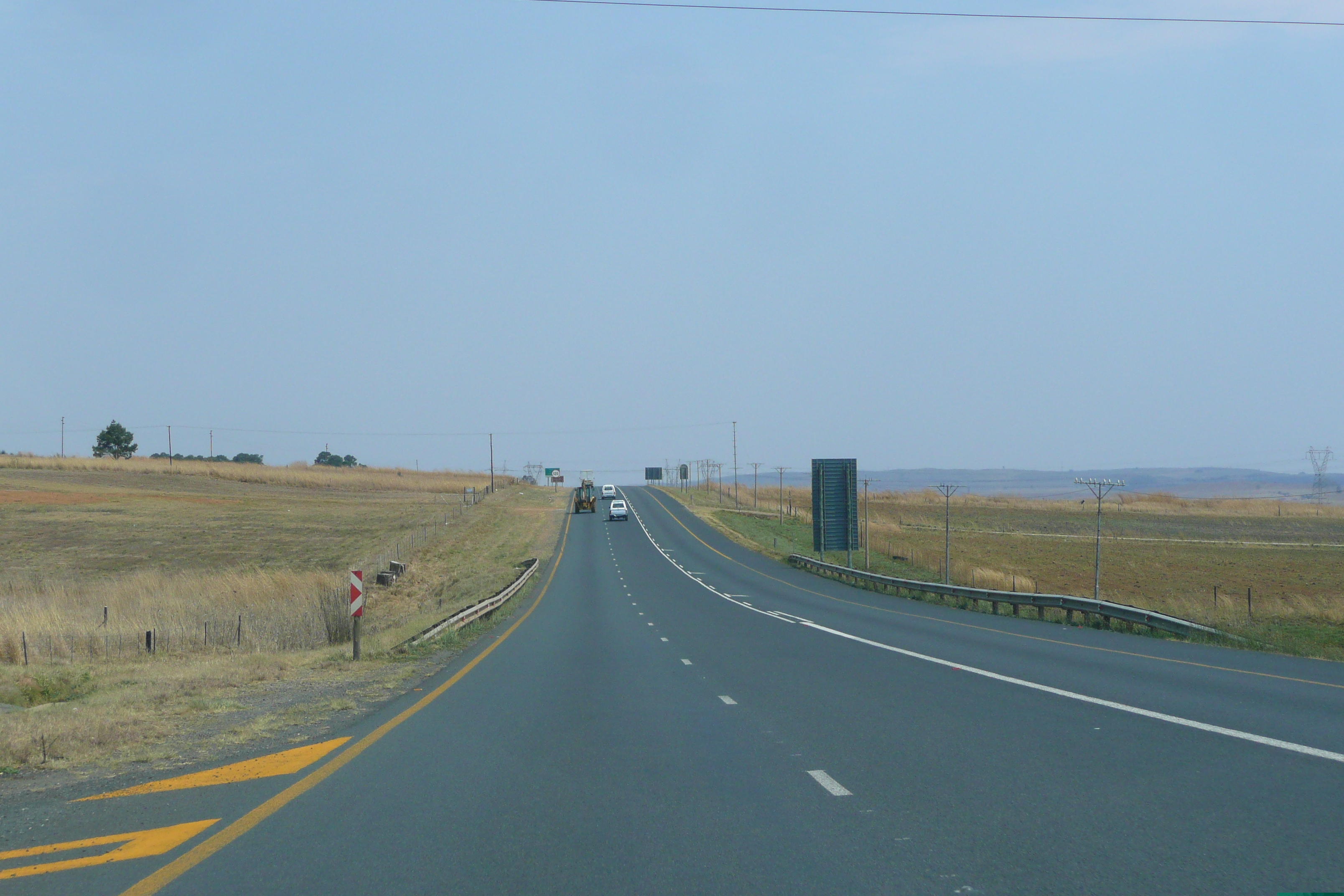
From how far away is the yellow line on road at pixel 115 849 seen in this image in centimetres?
616

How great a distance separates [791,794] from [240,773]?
16.1 ft

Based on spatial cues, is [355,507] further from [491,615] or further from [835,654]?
[835,654]

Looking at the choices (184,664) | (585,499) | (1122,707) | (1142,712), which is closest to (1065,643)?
(1122,707)

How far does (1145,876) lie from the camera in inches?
220

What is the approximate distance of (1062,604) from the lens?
26.5m

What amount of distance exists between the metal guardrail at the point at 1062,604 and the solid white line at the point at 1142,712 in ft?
24.0

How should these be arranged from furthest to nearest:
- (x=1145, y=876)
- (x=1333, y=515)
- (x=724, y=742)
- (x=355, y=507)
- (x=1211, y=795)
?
(x=1333, y=515) < (x=355, y=507) < (x=724, y=742) < (x=1211, y=795) < (x=1145, y=876)

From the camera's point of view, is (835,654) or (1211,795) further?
(835,654)

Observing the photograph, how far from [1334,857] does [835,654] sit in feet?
41.6

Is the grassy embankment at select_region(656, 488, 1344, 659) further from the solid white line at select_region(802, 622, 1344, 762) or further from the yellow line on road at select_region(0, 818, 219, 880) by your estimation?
the yellow line on road at select_region(0, 818, 219, 880)

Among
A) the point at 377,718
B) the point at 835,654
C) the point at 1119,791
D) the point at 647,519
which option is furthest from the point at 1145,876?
the point at 647,519

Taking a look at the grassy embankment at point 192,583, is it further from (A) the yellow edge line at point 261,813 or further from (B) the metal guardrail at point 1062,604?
(B) the metal guardrail at point 1062,604

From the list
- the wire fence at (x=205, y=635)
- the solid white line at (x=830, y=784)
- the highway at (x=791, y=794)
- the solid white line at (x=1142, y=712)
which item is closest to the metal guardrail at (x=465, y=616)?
the wire fence at (x=205, y=635)

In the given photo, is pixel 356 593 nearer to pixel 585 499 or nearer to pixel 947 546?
pixel 947 546
